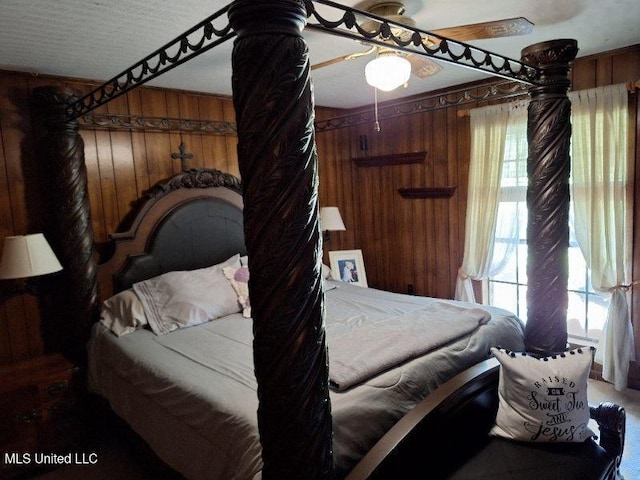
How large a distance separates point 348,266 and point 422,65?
2.48 metres

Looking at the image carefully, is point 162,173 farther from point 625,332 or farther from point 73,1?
point 625,332

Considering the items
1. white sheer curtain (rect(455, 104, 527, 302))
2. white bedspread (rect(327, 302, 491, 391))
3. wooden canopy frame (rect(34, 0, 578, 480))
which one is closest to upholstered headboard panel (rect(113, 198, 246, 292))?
white bedspread (rect(327, 302, 491, 391))

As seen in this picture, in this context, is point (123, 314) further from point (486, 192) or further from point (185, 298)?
point (486, 192)

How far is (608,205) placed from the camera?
2971 mm

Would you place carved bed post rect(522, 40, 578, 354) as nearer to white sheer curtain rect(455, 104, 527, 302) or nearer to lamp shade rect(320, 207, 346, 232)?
white sheer curtain rect(455, 104, 527, 302)

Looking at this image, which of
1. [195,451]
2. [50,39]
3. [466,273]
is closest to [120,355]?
[195,451]

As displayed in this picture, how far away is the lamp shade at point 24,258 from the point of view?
2.38 metres

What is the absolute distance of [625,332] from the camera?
2943 millimetres

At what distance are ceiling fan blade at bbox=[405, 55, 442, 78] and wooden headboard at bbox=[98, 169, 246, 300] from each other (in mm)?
1838

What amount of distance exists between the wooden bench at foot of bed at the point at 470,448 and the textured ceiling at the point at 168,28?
5.82 feet

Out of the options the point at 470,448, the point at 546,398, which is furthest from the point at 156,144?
the point at 546,398

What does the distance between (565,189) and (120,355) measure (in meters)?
2.49

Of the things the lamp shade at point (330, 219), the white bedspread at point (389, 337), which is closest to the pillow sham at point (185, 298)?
the white bedspread at point (389, 337)

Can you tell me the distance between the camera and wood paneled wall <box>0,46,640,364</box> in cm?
267
